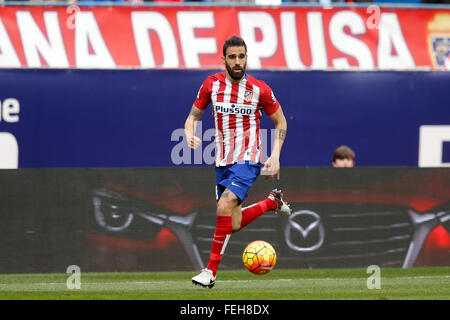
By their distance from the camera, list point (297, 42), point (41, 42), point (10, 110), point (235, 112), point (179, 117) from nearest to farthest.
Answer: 1. point (235, 112)
2. point (10, 110)
3. point (179, 117)
4. point (41, 42)
5. point (297, 42)

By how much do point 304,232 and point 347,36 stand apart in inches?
169

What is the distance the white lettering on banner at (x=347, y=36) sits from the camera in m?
14.4

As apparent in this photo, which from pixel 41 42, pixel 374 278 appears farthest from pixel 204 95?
pixel 41 42

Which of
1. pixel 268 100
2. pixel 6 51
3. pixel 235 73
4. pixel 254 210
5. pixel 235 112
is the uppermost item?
pixel 6 51

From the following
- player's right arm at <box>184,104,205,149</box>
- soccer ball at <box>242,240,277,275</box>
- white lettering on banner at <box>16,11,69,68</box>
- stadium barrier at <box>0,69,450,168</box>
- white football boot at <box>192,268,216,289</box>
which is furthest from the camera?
white lettering on banner at <box>16,11,69,68</box>

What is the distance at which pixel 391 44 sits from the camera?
47.7ft

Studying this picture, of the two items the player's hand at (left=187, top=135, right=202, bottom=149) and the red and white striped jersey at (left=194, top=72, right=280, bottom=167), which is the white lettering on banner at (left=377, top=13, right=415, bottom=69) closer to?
the red and white striped jersey at (left=194, top=72, right=280, bottom=167)

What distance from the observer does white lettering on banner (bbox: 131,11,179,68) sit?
553 inches

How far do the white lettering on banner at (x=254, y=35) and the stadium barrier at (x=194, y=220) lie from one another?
10.5 ft

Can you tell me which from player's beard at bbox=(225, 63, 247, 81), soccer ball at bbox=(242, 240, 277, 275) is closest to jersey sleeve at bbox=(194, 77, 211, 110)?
player's beard at bbox=(225, 63, 247, 81)

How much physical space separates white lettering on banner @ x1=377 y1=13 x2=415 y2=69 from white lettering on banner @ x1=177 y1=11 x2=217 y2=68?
2.82 meters

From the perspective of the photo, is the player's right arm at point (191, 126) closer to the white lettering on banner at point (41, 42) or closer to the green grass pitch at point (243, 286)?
the green grass pitch at point (243, 286)

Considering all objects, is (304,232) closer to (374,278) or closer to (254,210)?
(374,278)

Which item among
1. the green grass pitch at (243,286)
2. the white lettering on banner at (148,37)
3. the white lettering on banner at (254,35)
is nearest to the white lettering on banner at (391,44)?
the white lettering on banner at (254,35)
